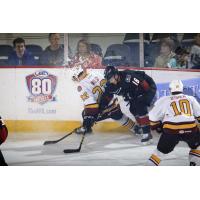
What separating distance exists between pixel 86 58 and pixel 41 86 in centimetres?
50

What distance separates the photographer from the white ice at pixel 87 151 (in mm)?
4203

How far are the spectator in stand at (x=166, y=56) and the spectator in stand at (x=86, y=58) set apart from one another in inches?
21.7

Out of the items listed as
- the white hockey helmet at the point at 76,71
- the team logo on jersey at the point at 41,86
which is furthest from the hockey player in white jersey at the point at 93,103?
the team logo on jersey at the point at 41,86

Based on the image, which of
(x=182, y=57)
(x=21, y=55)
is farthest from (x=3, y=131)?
(x=182, y=57)

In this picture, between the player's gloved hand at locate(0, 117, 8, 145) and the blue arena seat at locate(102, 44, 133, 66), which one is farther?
the player's gloved hand at locate(0, 117, 8, 145)

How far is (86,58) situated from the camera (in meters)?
4.17

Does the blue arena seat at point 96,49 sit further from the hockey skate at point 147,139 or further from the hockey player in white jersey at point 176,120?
the hockey skate at point 147,139

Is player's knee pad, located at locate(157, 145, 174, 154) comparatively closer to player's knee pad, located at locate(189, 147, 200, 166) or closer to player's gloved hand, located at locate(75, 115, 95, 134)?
player's knee pad, located at locate(189, 147, 200, 166)

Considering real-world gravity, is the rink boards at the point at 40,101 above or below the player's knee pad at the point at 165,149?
above

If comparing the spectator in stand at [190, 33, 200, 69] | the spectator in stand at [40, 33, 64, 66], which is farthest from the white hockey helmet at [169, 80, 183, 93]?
the spectator in stand at [40, 33, 64, 66]

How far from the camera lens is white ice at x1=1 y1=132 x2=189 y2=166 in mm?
4203

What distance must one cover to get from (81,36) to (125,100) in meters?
0.73
